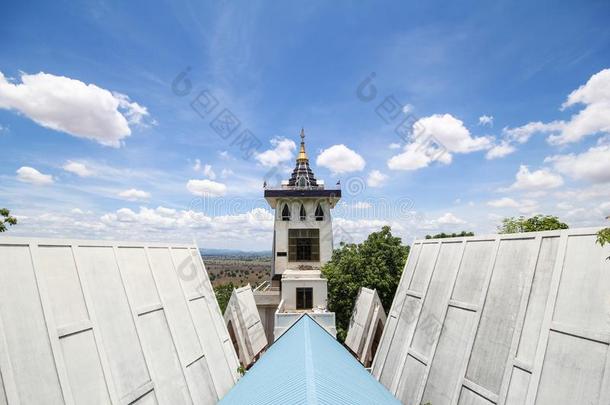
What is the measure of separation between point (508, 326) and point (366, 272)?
15.5 m

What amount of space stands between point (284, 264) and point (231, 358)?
67.7 feet

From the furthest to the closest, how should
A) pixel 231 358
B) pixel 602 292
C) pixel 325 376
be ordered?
1. pixel 231 358
2. pixel 325 376
3. pixel 602 292

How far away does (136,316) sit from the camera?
7523 mm

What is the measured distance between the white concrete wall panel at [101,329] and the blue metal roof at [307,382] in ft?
5.19

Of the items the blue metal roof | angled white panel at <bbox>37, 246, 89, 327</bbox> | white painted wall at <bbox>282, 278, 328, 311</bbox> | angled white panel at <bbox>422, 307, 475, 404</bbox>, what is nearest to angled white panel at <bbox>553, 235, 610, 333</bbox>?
angled white panel at <bbox>422, 307, 475, 404</bbox>

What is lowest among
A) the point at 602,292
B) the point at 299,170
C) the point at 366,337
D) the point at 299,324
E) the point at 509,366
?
the point at 366,337

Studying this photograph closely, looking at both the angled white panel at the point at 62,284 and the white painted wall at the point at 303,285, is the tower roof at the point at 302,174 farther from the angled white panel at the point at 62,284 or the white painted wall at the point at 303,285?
the angled white panel at the point at 62,284

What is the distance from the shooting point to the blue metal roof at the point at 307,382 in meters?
6.49

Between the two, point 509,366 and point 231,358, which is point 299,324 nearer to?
point 231,358

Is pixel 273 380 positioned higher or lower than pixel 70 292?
lower

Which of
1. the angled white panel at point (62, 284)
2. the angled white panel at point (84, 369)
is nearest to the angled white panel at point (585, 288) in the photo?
the angled white panel at point (84, 369)

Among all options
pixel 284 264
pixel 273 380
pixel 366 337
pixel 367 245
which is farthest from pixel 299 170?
pixel 273 380

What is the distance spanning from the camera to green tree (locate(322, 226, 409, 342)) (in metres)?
22.2

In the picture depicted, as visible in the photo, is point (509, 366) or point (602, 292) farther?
point (509, 366)
